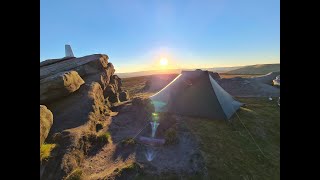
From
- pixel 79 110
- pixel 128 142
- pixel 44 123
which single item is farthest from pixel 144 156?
pixel 79 110

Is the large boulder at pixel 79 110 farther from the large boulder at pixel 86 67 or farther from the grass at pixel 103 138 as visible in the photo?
the large boulder at pixel 86 67

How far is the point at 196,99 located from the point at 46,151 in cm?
871

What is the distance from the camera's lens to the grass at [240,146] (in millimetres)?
8938

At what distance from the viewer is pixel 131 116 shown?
1530 centimetres

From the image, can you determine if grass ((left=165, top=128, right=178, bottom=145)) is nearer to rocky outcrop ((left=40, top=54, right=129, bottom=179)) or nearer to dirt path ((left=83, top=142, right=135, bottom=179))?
dirt path ((left=83, top=142, right=135, bottom=179))

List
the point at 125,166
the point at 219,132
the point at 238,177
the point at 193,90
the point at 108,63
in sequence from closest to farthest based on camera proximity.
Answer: the point at 238,177, the point at 125,166, the point at 219,132, the point at 193,90, the point at 108,63

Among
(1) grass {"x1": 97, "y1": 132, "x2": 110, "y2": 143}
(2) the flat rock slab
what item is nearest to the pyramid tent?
(2) the flat rock slab

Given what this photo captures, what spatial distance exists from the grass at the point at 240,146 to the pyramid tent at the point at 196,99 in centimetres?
58

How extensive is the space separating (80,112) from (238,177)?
9.43m
